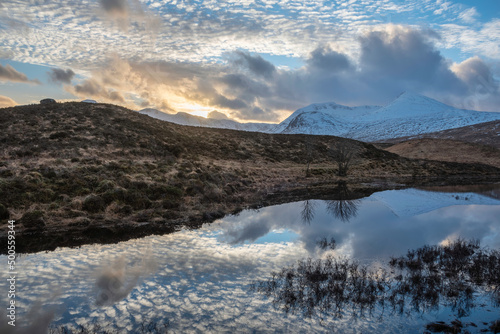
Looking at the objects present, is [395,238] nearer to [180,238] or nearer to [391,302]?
[391,302]

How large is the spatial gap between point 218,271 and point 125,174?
1944 cm

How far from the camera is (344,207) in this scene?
2875cm

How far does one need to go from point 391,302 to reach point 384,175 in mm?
61586

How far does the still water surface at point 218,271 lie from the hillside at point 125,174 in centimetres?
301

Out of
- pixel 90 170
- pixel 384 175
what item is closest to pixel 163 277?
pixel 90 170

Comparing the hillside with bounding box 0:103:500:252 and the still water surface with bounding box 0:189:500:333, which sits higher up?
the hillside with bounding box 0:103:500:252

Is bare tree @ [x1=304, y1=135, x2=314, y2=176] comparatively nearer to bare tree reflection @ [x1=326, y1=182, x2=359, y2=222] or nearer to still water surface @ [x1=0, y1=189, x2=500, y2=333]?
bare tree reflection @ [x1=326, y1=182, x2=359, y2=222]

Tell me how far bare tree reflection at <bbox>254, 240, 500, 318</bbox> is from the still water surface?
1.59 feet

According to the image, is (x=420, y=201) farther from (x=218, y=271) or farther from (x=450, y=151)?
(x=450, y=151)

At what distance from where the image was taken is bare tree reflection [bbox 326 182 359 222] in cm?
2510

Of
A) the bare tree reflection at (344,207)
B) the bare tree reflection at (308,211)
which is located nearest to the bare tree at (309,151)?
the bare tree reflection at (344,207)

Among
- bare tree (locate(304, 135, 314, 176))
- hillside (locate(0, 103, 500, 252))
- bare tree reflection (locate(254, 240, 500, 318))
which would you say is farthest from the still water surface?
bare tree (locate(304, 135, 314, 176))

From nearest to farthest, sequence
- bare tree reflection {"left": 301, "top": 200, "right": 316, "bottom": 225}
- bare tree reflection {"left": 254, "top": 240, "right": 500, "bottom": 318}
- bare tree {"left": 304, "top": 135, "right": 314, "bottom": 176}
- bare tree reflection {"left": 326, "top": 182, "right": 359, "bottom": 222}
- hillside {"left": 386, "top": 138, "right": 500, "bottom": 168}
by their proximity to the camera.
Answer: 1. bare tree reflection {"left": 254, "top": 240, "right": 500, "bottom": 318}
2. bare tree reflection {"left": 301, "top": 200, "right": 316, "bottom": 225}
3. bare tree reflection {"left": 326, "top": 182, "right": 359, "bottom": 222}
4. bare tree {"left": 304, "top": 135, "right": 314, "bottom": 176}
5. hillside {"left": 386, "top": 138, "right": 500, "bottom": 168}

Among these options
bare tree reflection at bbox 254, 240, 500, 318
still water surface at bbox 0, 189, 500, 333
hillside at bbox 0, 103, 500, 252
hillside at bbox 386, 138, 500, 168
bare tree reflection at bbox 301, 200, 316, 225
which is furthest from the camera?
hillside at bbox 386, 138, 500, 168
